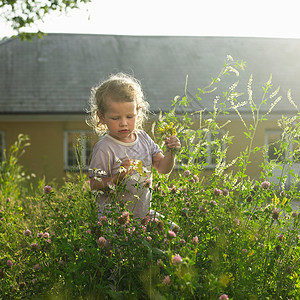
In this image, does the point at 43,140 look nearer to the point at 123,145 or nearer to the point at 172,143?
the point at 123,145

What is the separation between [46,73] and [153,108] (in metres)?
4.33

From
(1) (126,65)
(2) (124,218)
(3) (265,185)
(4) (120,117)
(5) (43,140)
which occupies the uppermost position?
(1) (126,65)

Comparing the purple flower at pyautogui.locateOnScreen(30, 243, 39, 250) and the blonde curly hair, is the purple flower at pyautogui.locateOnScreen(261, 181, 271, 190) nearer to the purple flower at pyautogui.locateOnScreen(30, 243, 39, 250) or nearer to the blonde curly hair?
the blonde curly hair

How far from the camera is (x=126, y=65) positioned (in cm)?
1562

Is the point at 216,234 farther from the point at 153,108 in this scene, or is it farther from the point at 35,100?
the point at 35,100

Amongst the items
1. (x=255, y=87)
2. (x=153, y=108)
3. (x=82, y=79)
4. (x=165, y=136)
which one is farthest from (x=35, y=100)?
(x=165, y=136)

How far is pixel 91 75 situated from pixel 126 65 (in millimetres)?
1364

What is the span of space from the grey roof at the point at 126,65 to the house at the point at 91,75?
1.2 inches

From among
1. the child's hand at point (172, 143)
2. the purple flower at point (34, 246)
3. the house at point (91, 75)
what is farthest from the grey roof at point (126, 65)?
the purple flower at point (34, 246)

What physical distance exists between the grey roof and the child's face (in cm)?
1011

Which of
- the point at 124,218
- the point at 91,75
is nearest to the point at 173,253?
the point at 124,218

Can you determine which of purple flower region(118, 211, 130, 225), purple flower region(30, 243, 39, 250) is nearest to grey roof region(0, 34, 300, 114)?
purple flower region(30, 243, 39, 250)

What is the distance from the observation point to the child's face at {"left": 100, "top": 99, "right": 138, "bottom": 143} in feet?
10.0

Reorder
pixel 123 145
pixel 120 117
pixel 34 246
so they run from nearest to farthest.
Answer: pixel 34 246
pixel 120 117
pixel 123 145
